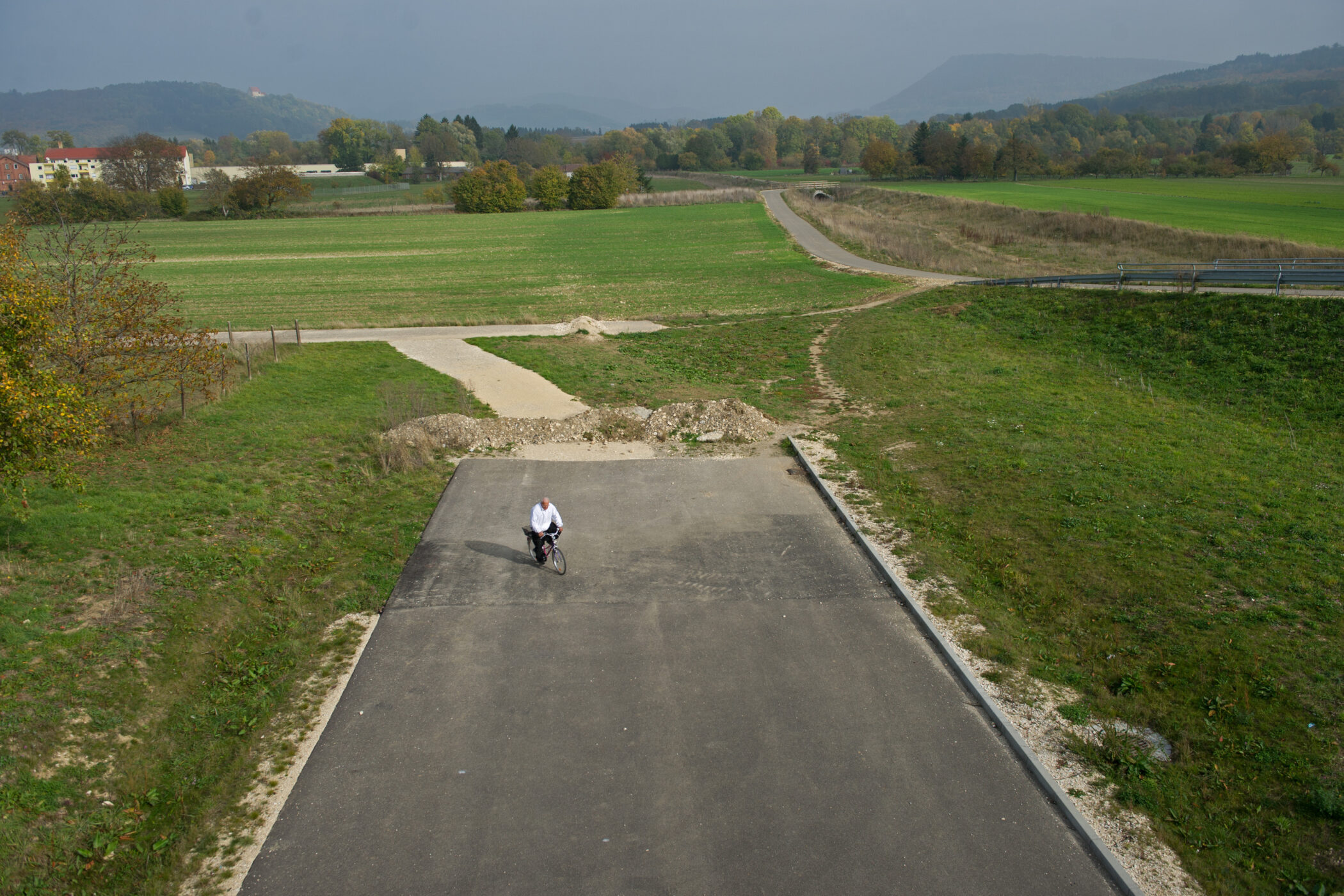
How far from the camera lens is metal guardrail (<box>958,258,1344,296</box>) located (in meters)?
27.4

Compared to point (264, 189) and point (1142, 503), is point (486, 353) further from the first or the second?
point (264, 189)

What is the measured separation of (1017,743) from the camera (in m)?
9.44

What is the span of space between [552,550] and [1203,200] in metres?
79.7

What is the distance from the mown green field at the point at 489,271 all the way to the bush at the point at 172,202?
26.7 feet

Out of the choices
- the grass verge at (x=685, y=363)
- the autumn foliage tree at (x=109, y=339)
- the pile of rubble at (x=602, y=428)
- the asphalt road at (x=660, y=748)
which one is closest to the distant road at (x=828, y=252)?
the grass verge at (x=685, y=363)

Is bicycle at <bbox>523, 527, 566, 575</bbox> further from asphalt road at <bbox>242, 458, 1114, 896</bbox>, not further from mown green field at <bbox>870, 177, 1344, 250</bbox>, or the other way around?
mown green field at <bbox>870, 177, 1344, 250</bbox>

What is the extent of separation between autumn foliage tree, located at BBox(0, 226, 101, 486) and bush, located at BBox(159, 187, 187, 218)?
103 m

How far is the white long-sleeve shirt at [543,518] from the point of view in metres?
13.5

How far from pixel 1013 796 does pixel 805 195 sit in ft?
360

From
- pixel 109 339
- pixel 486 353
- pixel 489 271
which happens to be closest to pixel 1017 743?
pixel 109 339

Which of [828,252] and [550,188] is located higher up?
[550,188]

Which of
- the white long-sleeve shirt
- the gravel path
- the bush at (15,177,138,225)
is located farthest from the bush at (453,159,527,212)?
the white long-sleeve shirt

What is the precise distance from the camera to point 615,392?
24.7 meters

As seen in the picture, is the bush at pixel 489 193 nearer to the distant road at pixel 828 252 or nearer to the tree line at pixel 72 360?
the distant road at pixel 828 252
